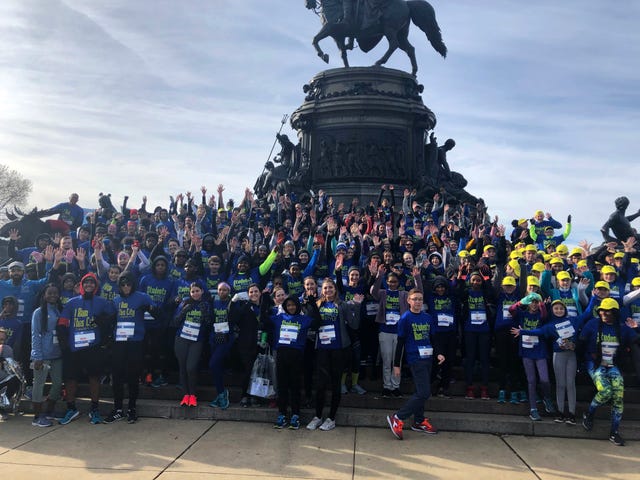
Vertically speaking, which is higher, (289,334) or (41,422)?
(289,334)

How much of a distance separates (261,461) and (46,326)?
3.85 metres

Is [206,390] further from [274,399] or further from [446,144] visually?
[446,144]

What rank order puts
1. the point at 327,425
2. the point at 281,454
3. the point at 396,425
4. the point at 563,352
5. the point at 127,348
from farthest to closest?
the point at 127,348 → the point at 563,352 → the point at 327,425 → the point at 396,425 → the point at 281,454

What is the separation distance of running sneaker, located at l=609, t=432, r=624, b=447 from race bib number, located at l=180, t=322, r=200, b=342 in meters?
5.98

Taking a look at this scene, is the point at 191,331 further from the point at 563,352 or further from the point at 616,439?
the point at 616,439

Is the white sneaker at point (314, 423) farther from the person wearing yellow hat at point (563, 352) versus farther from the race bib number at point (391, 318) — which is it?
the person wearing yellow hat at point (563, 352)

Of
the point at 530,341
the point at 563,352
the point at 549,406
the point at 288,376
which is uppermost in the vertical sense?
the point at 530,341

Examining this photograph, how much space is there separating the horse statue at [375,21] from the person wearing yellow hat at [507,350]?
18682 mm

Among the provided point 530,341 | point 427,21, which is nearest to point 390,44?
point 427,21

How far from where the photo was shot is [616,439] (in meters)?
6.98

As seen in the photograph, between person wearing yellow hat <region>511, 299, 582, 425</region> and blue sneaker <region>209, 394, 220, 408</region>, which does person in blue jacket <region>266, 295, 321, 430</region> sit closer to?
blue sneaker <region>209, 394, 220, 408</region>

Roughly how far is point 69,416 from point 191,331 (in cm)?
210

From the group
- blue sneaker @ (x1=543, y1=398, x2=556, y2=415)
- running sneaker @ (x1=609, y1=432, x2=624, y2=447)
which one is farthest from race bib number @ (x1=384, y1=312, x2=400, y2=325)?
running sneaker @ (x1=609, y1=432, x2=624, y2=447)

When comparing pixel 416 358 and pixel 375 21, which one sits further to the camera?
pixel 375 21
